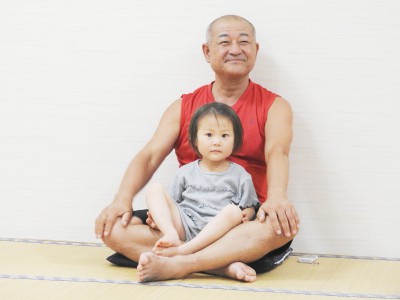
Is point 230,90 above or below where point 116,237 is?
above

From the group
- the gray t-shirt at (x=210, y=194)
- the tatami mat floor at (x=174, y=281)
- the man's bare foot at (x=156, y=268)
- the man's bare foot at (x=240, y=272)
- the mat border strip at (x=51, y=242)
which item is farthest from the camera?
the mat border strip at (x=51, y=242)

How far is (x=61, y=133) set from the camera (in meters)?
3.65

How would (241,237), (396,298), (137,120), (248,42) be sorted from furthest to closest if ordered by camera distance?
(137,120) < (248,42) < (241,237) < (396,298)

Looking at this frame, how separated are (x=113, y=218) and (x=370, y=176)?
3.57 ft

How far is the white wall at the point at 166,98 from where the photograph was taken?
344 centimetres

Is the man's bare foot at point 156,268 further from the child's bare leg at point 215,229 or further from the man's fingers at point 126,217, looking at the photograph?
the man's fingers at point 126,217

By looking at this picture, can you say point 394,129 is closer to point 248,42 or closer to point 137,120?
point 248,42

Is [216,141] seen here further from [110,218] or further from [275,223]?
[110,218]

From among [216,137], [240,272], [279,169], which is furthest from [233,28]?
[240,272]

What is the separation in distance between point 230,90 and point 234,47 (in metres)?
0.20

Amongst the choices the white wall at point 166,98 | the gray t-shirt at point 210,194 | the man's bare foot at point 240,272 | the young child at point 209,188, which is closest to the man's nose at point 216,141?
the young child at point 209,188

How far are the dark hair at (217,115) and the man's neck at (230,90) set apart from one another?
0.26 m

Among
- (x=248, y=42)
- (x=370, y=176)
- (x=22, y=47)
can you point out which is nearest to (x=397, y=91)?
(x=370, y=176)

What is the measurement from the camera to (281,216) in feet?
9.61
